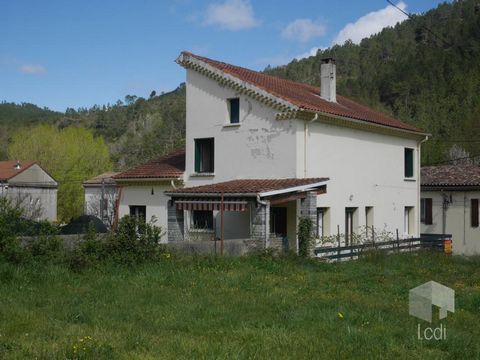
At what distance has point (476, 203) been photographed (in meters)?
30.4

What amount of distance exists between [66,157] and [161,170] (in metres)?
37.5

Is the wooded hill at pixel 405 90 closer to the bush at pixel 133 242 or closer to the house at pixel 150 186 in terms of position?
the house at pixel 150 186

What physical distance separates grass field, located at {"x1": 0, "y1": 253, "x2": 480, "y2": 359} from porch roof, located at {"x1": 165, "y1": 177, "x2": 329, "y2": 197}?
2.96 metres

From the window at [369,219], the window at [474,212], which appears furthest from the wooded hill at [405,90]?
the window at [369,219]

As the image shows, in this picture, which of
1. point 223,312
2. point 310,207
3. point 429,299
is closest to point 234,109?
point 310,207

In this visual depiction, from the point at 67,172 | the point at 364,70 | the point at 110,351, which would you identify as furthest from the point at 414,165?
the point at 364,70

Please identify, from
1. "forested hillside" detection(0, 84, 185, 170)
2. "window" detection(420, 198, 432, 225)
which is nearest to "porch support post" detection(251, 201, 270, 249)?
"window" detection(420, 198, 432, 225)

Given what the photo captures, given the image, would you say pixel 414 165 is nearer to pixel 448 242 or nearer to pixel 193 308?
pixel 448 242

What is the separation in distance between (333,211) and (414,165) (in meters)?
7.66

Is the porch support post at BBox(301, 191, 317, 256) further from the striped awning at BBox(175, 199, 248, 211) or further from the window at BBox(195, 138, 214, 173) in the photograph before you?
the window at BBox(195, 138, 214, 173)

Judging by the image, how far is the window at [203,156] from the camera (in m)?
24.5

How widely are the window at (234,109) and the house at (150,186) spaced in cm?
334

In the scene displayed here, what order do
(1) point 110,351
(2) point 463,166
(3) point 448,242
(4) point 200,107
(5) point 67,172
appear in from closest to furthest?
(1) point 110,351, (4) point 200,107, (3) point 448,242, (2) point 463,166, (5) point 67,172

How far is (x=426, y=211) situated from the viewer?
1276 inches
